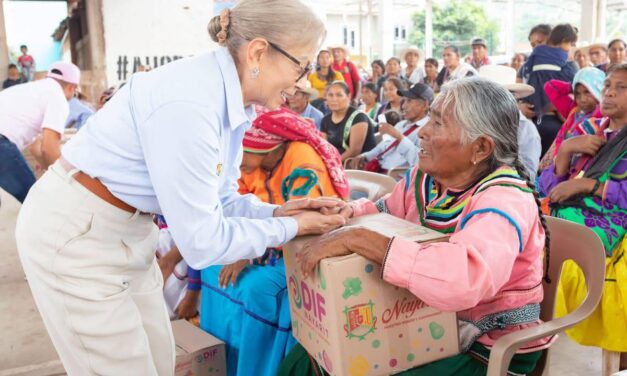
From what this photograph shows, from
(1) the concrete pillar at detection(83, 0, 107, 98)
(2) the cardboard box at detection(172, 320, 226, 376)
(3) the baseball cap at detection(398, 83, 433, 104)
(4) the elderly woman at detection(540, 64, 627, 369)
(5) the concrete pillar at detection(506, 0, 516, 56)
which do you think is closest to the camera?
(2) the cardboard box at detection(172, 320, 226, 376)

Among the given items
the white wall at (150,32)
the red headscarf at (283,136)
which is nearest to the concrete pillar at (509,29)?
the white wall at (150,32)

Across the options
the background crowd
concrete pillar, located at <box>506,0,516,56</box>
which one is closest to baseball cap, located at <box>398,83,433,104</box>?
the background crowd

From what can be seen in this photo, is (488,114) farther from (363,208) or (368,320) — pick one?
(368,320)

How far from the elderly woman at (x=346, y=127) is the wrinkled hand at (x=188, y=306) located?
2763 millimetres

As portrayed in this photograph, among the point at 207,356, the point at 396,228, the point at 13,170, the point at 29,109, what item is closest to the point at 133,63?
the point at 29,109

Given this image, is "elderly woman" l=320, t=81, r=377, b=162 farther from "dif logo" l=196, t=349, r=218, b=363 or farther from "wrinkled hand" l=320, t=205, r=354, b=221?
"wrinkled hand" l=320, t=205, r=354, b=221

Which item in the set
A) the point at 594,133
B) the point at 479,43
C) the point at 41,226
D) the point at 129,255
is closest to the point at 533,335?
the point at 129,255

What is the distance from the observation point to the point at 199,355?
2.35 metres

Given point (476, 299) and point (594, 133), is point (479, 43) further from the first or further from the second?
point (476, 299)

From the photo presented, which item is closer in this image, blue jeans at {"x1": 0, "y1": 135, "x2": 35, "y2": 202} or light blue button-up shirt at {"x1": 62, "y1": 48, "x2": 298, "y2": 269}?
light blue button-up shirt at {"x1": 62, "y1": 48, "x2": 298, "y2": 269}

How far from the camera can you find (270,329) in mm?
2375

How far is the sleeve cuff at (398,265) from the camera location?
1401 millimetres

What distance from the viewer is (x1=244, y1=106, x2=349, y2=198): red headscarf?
264 centimetres

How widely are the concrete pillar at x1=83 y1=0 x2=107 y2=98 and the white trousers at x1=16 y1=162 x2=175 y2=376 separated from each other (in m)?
8.36
